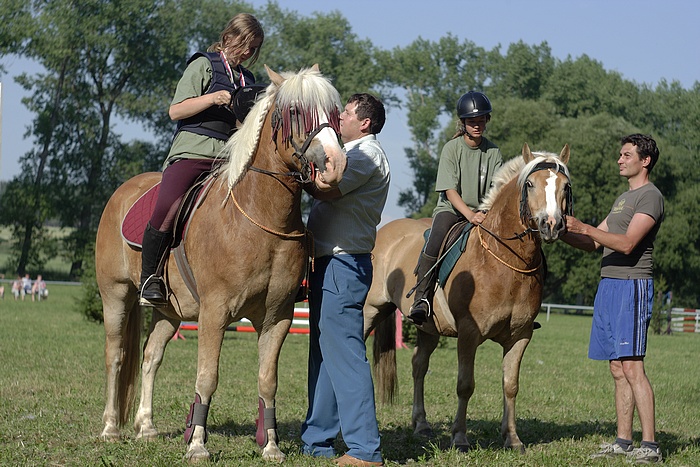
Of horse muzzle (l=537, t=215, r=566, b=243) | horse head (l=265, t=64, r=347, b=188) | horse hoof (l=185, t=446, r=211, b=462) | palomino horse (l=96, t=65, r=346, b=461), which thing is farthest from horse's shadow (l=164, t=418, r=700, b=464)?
horse head (l=265, t=64, r=347, b=188)

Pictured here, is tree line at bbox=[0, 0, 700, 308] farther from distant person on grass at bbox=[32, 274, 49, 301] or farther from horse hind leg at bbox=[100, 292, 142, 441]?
horse hind leg at bbox=[100, 292, 142, 441]

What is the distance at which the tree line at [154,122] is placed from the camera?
46.6m

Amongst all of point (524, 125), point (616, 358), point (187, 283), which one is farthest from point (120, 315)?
point (524, 125)

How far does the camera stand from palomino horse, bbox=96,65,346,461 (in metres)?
5.48

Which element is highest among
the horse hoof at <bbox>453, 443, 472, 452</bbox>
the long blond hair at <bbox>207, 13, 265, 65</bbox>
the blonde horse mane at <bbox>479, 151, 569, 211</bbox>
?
the long blond hair at <bbox>207, 13, 265, 65</bbox>

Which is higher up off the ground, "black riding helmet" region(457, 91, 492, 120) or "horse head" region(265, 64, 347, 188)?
"black riding helmet" region(457, 91, 492, 120)

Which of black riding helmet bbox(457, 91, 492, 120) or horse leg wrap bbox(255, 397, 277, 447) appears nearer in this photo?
horse leg wrap bbox(255, 397, 277, 447)

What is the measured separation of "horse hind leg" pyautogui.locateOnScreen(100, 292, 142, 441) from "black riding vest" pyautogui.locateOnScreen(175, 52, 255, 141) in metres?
1.71

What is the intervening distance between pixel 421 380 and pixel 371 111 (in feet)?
11.6

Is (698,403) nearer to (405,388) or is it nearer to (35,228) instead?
(405,388)

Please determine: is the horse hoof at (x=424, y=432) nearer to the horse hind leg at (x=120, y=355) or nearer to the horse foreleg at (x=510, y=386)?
the horse foreleg at (x=510, y=386)

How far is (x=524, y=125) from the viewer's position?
48.5 meters

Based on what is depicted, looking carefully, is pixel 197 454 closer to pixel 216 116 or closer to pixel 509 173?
pixel 216 116

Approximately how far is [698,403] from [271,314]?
7891mm
